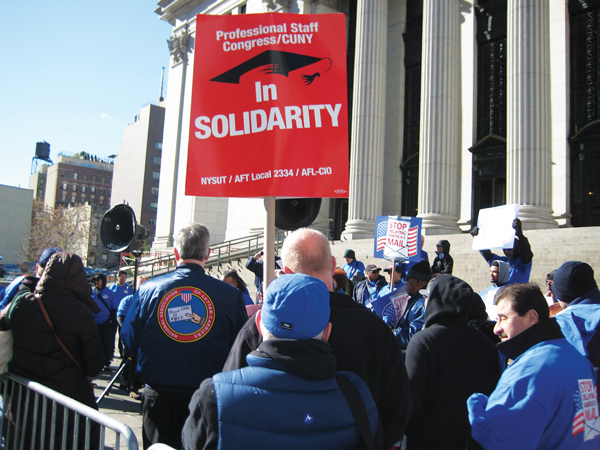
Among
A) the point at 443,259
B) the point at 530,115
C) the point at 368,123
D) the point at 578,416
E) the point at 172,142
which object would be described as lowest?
the point at 578,416

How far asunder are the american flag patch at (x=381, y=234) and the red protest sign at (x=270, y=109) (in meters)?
5.34

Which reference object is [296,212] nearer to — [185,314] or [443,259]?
[185,314]

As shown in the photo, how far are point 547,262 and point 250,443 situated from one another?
1252cm

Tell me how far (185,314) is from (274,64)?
2.23 meters

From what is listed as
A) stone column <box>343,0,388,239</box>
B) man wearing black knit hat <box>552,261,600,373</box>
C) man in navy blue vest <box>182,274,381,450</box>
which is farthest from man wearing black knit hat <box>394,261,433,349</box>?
stone column <box>343,0,388,239</box>

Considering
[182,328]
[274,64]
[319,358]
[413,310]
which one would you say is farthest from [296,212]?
[319,358]

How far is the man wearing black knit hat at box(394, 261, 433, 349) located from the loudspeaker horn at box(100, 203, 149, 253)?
4062 millimetres

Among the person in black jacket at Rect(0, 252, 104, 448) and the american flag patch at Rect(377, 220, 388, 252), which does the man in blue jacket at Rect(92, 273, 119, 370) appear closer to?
the person in black jacket at Rect(0, 252, 104, 448)

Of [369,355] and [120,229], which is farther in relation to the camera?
[120,229]

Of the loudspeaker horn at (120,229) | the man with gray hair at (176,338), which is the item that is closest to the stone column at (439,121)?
the loudspeaker horn at (120,229)

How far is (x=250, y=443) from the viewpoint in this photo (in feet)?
6.09

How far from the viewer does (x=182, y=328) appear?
3391 mm

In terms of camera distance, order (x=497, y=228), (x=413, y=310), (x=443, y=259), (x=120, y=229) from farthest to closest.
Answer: (x=443, y=259) < (x=497, y=228) < (x=120, y=229) < (x=413, y=310)

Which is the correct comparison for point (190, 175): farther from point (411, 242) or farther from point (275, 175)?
point (411, 242)
